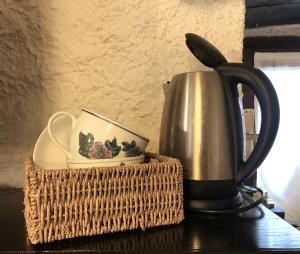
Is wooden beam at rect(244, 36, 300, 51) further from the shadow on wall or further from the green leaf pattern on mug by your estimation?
the green leaf pattern on mug

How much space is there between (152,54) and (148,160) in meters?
0.27

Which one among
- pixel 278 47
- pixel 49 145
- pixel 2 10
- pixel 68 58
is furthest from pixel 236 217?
pixel 278 47

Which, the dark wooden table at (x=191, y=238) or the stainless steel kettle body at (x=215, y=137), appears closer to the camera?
the dark wooden table at (x=191, y=238)

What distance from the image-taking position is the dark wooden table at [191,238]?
42 centimetres

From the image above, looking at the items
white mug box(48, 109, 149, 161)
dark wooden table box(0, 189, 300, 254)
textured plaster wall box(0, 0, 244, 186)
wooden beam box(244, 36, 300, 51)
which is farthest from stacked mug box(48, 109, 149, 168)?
wooden beam box(244, 36, 300, 51)

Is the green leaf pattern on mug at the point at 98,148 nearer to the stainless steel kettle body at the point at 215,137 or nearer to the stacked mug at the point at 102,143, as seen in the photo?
the stacked mug at the point at 102,143

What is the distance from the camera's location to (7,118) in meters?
0.77

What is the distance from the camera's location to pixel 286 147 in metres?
2.62

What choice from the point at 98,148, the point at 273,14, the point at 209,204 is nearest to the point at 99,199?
the point at 98,148

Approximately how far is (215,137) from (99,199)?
0.21 metres

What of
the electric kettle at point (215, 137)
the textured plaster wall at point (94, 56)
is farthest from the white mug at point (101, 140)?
the textured plaster wall at point (94, 56)

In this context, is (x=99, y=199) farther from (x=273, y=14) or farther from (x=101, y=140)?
(x=273, y=14)

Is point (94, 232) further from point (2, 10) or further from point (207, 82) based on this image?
point (2, 10)

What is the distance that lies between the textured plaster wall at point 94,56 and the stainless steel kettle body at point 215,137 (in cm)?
21
